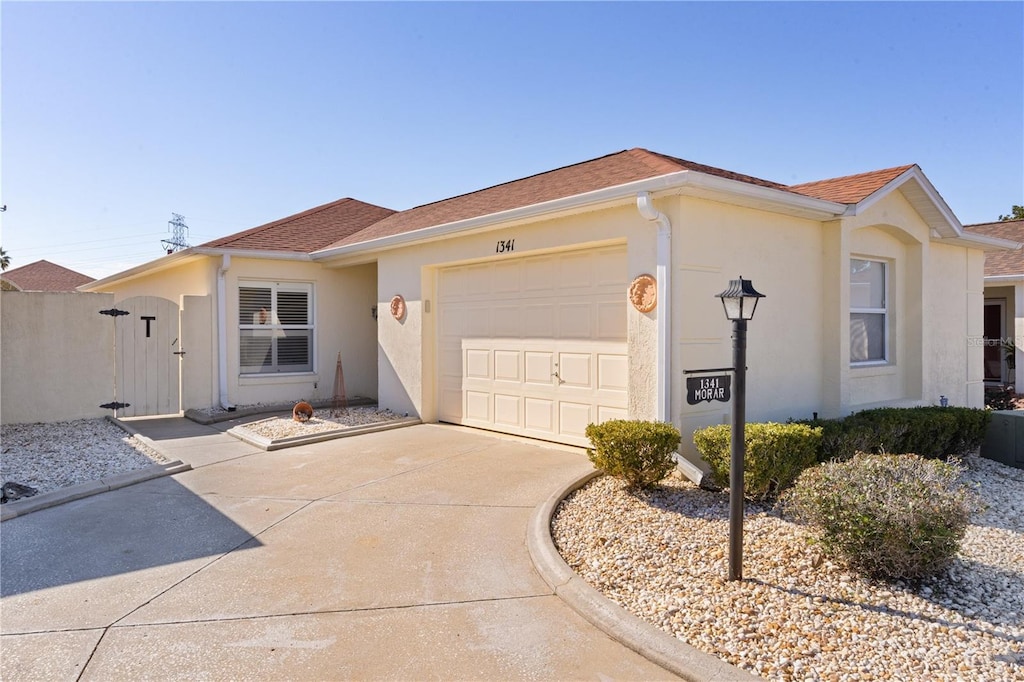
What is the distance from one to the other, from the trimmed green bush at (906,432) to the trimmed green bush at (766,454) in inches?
27.2

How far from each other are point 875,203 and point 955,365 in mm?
4457

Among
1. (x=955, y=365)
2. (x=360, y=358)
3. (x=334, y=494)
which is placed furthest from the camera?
(x=360, y=358)

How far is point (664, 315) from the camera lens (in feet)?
20.8

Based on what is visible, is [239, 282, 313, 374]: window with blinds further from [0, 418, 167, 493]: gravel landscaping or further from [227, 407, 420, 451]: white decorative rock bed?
[0, 418, 167, 493]: gravel landscaping

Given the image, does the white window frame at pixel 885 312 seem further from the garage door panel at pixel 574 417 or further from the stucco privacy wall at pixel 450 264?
the garage door panel at pixel 574 417

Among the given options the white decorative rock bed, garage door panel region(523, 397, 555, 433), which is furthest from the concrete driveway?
the white decorative rock bed

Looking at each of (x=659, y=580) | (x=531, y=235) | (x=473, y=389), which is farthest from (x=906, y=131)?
(x=659, y=580)

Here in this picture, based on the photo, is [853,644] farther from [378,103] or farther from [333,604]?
[378,103]

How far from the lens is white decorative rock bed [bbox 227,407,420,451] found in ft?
27.2

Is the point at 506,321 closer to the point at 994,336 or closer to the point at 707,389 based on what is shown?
the point at 707,389

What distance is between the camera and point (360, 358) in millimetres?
12516

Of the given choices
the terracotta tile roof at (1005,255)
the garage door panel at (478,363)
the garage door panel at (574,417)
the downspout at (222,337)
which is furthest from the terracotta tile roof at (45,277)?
the terracotta tile roof at (1005,255)

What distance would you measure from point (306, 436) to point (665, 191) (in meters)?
5.86

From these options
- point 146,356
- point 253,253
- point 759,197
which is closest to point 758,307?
point 759,197
